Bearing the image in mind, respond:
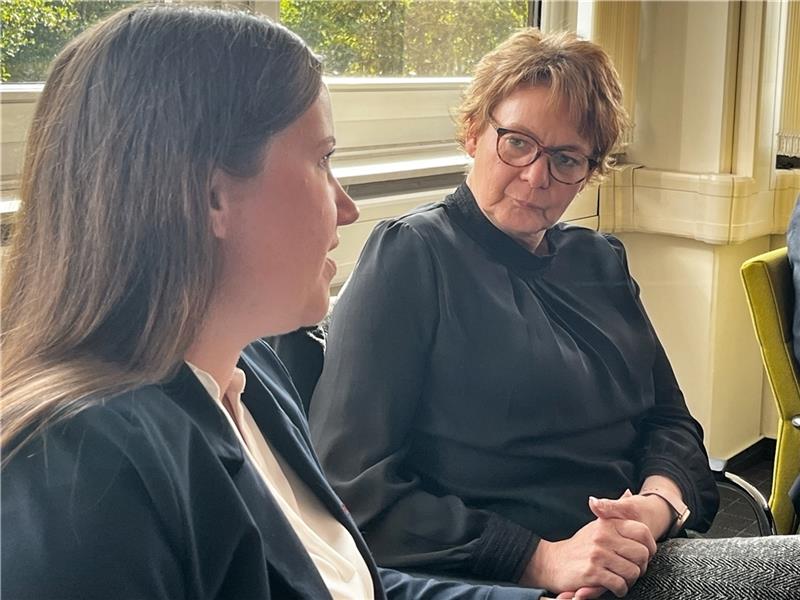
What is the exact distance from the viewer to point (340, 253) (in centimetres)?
220

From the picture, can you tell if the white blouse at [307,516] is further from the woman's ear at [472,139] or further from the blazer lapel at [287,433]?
the woman's ear at [472,139]

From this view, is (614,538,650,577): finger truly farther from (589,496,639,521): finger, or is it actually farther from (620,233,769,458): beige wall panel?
(620,233,769,458): beige wall panel

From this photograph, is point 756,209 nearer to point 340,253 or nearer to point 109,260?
point 340,253

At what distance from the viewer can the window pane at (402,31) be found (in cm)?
223

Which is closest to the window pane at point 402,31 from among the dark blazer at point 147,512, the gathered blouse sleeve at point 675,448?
the gathered blouse sleeve at point 675,448

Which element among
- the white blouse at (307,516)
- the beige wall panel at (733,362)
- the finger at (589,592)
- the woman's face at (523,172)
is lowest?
the beige wall panel at (733,362)

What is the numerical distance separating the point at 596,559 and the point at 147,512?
0.80 metres

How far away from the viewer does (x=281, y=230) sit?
0.89 m

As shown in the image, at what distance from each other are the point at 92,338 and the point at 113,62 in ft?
0.73

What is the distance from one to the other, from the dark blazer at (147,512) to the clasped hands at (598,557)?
1.86 feet

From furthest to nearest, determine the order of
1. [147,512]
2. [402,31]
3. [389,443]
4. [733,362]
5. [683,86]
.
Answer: [733,362], [683,86], [402,31], [389,443], [147,512]

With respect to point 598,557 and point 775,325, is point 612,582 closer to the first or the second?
→ point 598,557

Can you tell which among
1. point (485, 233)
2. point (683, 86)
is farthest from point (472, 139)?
point (683, 86)

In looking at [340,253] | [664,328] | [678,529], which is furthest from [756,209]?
[678,529]
